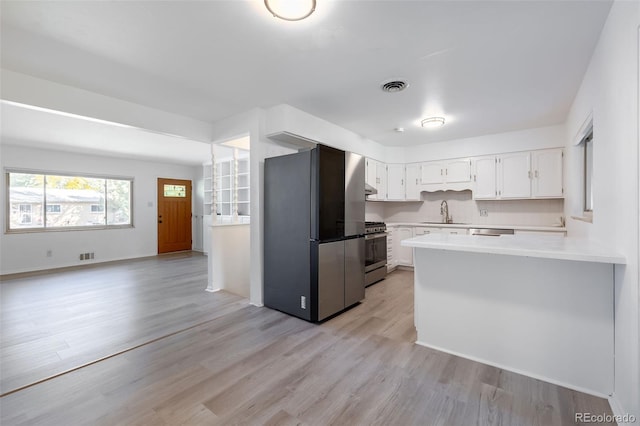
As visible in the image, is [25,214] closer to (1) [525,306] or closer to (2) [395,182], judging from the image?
(2) [395,182]

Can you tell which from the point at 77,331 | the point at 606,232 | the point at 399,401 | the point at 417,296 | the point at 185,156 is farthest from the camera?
the point at 185,156

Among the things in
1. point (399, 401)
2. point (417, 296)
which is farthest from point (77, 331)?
point (417, 296)

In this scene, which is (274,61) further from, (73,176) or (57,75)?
(73,176)

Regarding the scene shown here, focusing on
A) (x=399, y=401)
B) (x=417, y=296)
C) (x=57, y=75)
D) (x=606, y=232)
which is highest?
(x=57, y=75)

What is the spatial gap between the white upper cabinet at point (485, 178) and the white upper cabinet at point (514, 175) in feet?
0.28

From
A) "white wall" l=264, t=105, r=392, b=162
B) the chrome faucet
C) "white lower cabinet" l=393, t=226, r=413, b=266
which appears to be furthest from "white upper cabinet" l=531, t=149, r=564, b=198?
"white wall" l=264, t=105, r=392, b=162

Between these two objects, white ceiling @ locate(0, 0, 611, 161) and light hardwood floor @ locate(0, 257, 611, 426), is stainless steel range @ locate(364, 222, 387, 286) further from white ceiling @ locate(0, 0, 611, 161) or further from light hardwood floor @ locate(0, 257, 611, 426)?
white ceiling @ locate(0, 0, 611, 161)

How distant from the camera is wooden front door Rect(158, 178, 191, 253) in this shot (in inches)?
295

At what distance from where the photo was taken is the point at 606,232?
188 centimetres

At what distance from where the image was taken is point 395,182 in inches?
221

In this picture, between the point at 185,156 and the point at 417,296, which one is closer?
the point at 417,296

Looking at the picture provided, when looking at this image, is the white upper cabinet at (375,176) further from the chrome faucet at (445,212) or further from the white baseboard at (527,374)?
the white baseboard at (527,374)

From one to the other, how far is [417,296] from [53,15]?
3399 millimetres

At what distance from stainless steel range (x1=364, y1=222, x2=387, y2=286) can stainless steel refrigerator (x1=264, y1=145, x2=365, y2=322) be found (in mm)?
714
